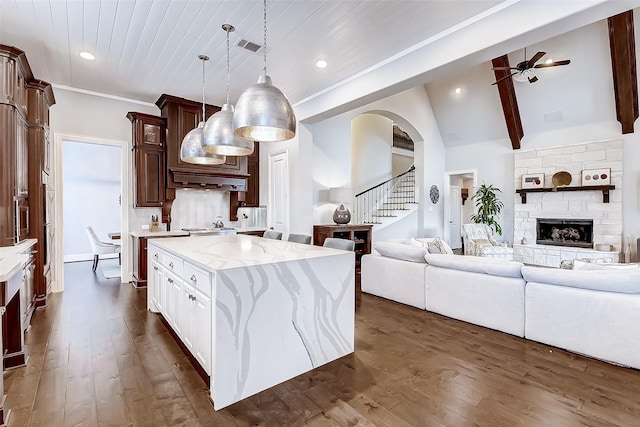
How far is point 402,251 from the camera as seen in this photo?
4.13m

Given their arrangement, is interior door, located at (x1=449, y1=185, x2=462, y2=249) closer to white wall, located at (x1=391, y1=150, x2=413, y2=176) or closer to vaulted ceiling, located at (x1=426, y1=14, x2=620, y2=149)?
vaulted ceiling, located at (x1=426, y1=14, x2=620, y2=149)

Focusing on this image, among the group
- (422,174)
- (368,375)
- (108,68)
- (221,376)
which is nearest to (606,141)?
(422,174)

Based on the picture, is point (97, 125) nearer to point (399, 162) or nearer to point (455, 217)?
point (399, 162)

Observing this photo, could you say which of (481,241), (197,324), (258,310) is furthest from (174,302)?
(481,241)

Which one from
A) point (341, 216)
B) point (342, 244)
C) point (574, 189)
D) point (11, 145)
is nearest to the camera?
point (11, 145)

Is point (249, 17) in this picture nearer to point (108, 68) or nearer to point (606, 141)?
point (108, 68)

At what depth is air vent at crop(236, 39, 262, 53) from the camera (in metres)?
3.41

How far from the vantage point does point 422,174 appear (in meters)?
8.40

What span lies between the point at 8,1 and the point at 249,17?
207 cm

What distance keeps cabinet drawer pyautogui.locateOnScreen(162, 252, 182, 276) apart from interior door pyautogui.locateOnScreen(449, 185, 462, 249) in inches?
333

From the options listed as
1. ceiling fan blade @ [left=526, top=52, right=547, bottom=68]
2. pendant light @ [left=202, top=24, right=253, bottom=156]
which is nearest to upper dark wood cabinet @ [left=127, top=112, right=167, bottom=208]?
pendant light @ [left=202, top=24, right=253, bottom=156]

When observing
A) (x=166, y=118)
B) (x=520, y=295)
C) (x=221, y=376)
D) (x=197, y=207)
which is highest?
(x=166, y=118)

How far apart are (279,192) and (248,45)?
2.70 m

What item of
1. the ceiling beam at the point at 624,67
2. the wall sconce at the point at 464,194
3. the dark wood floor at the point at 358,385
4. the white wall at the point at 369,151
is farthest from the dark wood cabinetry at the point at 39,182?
the wall sconce at the point at 464,194
